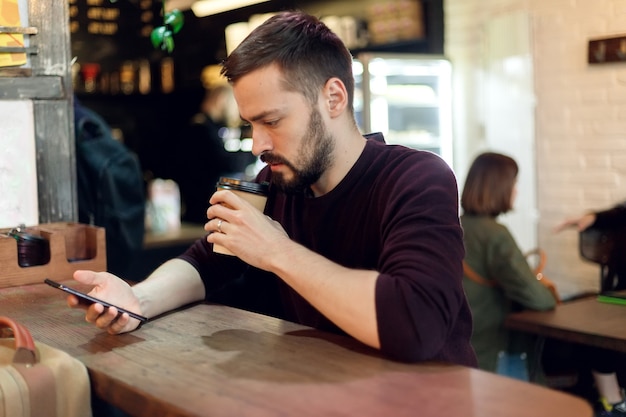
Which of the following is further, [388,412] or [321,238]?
[321,238]

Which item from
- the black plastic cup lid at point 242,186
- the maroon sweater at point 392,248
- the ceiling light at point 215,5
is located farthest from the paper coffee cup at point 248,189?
the ceiling light at point 215,5

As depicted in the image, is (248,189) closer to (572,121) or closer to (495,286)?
(495,286)

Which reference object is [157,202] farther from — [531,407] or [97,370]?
[531,407]

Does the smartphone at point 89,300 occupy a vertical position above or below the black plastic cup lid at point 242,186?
below

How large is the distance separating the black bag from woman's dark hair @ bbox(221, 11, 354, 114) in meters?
1.61

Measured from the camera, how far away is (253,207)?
5.10 ft

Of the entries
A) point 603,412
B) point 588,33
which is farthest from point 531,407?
point 588,33

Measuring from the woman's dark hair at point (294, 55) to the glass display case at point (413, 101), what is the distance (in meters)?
3.72

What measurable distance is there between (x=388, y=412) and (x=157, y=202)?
3.98 meters

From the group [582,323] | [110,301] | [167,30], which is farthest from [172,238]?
[110,301]

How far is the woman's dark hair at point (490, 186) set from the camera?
3775mm

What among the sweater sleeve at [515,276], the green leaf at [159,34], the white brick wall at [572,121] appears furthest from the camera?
the white brick wall at [572,121]

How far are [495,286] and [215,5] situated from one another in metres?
4.21

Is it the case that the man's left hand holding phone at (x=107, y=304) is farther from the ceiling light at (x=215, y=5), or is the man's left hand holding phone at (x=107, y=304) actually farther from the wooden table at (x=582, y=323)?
the ceiling light at (x=215, y=5)
